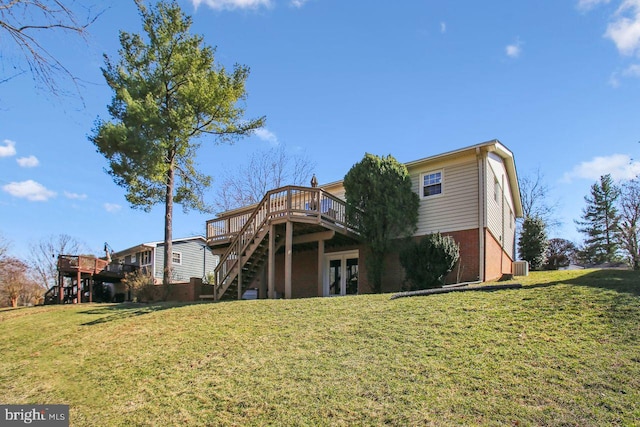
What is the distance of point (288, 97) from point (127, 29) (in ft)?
33.4

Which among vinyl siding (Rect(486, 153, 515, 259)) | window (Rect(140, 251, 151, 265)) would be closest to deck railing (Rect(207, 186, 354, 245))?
vinyl siding (Rect(486, 153, 515, 259))

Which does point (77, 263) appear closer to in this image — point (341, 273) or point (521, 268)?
point (341, 273)

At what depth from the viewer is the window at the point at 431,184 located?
16.6 m

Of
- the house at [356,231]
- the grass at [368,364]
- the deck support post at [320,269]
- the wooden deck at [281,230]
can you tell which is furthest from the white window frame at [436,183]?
the grass at [368,364]

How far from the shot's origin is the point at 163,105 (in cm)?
2228

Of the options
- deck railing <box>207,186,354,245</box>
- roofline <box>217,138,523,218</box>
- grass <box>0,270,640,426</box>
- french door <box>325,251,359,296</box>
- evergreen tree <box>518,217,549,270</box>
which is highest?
roofline <box>217,138,523,218</box>

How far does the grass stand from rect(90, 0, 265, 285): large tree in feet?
35.4

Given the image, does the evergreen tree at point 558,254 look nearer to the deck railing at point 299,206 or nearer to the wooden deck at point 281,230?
the wooden deck at point 281,230

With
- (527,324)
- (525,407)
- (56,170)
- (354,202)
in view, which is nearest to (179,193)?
(354,202)

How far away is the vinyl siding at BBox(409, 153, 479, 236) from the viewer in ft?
51.3

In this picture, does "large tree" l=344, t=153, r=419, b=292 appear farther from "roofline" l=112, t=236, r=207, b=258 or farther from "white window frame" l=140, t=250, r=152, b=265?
"white window frame" l=140, t=250, r=152, b=265

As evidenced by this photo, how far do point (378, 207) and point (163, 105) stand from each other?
Result: 41.9 feet

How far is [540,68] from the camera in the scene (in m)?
13.5

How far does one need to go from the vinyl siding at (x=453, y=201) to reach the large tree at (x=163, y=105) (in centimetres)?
1116
